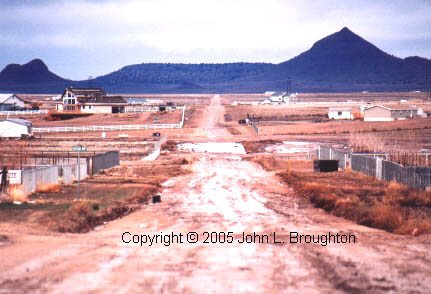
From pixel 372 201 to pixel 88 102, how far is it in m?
106

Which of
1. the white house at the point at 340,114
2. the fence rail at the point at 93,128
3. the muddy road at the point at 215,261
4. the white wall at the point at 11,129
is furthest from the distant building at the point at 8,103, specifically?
the muddy road at the point at 215,261

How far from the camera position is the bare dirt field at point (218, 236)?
12.4m

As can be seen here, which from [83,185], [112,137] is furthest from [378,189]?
[112,137]

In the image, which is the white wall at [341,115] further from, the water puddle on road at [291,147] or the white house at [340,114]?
the water puddle on road at [291,147]

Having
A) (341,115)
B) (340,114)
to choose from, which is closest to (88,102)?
(340,114)

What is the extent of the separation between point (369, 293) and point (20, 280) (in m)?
7.44

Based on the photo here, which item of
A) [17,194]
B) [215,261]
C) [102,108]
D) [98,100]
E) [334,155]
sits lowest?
[215,261]

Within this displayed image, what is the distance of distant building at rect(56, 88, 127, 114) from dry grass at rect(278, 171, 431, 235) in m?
90.9

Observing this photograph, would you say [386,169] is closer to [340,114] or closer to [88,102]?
[340,114]

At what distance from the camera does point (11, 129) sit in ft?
253

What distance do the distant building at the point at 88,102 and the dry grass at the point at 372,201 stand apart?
9088cm

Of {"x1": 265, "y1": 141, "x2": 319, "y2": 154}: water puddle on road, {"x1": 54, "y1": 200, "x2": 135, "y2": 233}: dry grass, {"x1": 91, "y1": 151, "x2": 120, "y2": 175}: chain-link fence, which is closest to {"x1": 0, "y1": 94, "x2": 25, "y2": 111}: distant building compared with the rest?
{"x1": 265, "y1": 141, "x2": 319, "y2": 154}: water puddle on road

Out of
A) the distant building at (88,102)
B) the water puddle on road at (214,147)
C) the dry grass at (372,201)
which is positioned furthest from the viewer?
the distant building at (88,102)

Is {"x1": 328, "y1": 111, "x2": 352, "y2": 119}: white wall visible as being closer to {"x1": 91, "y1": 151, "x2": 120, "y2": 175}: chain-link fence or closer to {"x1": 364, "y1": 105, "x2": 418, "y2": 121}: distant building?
{"x1": 364, "y1": 105, "x2": 418, "y2": 121}: distant building
